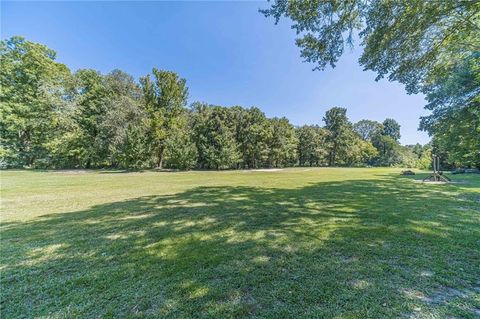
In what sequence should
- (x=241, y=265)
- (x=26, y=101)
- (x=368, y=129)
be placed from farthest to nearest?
(x=368, y=129), (x=26, y=101), (x=241, y=265)

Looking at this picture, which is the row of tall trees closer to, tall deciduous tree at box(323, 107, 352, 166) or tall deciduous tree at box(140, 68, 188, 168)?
tall deciduous tree at box(140, 68, 188, 168)

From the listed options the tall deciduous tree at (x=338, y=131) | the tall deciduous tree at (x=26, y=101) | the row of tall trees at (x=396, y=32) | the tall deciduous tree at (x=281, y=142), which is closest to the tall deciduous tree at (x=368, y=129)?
the tall deciduous tree at (x=338, y=131)

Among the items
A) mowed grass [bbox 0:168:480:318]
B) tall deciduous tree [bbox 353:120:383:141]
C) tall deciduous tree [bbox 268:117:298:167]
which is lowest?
mowed grass [bbox 0:168:480:318]

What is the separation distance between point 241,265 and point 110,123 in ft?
110

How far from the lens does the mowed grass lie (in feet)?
7.12

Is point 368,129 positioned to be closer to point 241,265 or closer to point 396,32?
point 396,32

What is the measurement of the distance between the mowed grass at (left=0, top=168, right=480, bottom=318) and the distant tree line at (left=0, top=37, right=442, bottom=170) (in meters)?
25.9

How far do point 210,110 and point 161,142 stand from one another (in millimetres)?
11398

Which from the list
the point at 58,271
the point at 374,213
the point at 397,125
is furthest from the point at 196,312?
the point at 397,125

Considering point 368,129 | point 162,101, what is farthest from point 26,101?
point 368,129

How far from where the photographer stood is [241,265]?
3.09 metres

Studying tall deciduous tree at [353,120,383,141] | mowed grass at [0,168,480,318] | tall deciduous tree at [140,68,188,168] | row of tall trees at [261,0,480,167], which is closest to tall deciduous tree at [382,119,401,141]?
tall deciduous tree at [353,120,383,141]

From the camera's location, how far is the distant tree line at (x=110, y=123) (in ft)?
84.8

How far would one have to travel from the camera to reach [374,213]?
6012 mm
